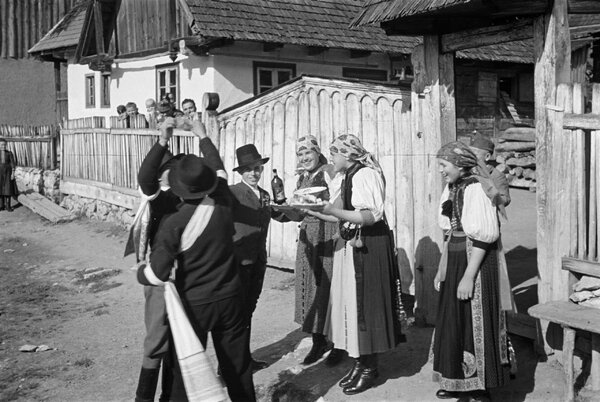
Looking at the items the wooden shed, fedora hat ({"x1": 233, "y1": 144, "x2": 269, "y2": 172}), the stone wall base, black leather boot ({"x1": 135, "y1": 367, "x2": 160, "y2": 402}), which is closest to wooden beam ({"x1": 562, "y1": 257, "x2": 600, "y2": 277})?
the wooden shed

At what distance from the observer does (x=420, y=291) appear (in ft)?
22.2

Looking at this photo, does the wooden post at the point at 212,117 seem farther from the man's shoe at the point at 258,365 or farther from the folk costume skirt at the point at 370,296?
the folk costume skirt at the point at 370,296

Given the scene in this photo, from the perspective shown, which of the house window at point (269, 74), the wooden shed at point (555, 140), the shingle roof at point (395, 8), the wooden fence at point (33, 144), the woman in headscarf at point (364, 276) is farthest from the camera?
the wooden fence at point (33, 144)

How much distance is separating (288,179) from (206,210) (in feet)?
14.7

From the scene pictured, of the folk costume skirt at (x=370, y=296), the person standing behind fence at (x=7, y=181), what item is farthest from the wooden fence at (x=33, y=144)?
the folk costume skirt at (x=370, y=296)

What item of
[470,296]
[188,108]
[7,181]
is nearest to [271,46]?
[188,108]

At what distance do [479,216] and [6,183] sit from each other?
46.0 feet

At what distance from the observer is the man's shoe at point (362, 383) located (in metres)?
5.33

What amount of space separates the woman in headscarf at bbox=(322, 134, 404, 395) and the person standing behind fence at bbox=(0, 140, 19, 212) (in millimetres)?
12902

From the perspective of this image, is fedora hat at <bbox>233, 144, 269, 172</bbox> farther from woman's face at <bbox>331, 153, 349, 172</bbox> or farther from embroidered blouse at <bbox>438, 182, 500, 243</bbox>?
embroidered blouse at <bbox>438, 182, 500, 243</bbox>

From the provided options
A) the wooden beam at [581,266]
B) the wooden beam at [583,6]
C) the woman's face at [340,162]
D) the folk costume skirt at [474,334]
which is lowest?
the folk costume skirt at [474,334]

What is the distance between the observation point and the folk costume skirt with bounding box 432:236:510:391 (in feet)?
15.6

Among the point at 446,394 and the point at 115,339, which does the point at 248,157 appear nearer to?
the point at 446,394

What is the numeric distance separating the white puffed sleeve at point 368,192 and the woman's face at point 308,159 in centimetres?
97
